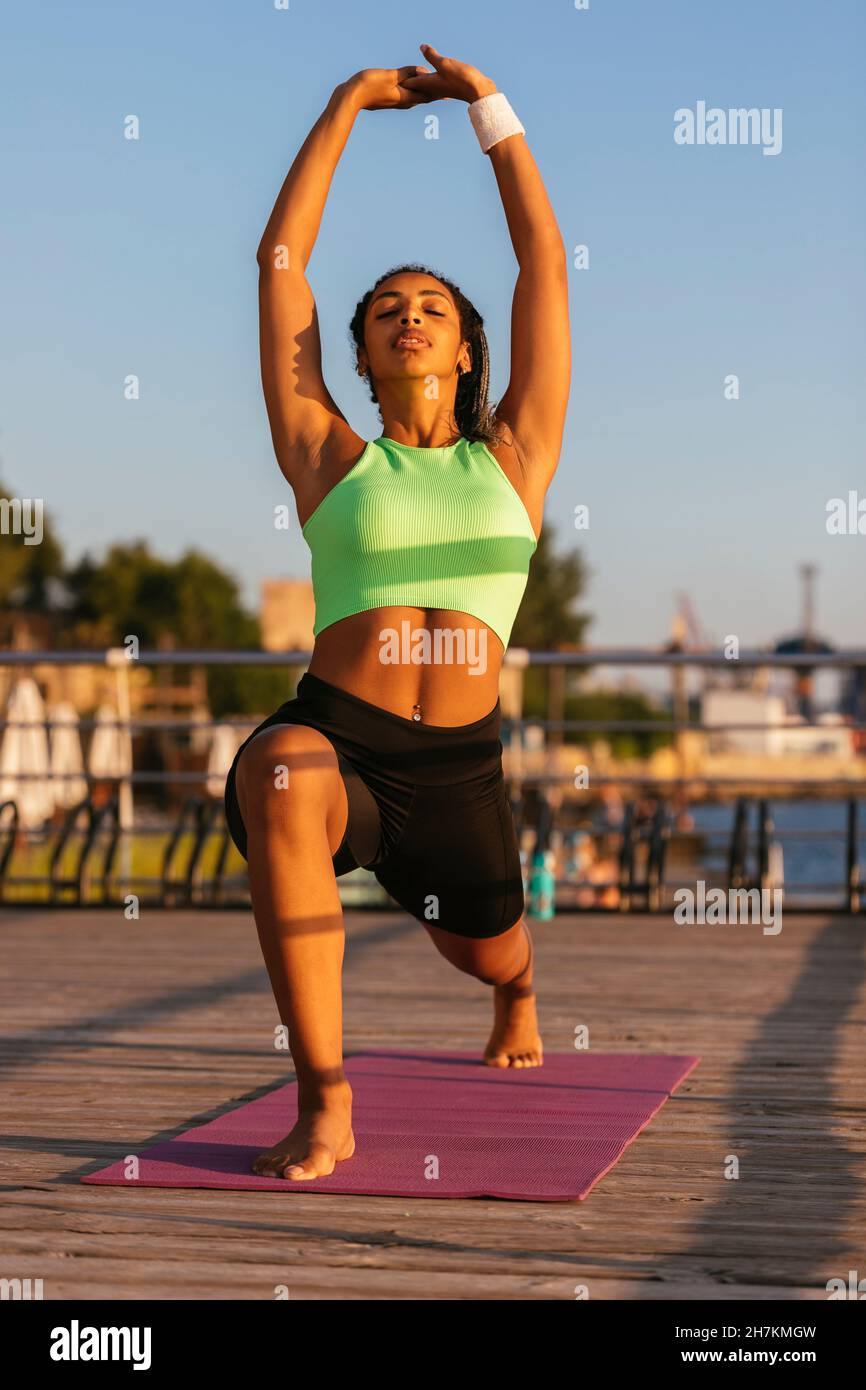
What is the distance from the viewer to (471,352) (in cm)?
279

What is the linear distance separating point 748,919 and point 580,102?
299cm

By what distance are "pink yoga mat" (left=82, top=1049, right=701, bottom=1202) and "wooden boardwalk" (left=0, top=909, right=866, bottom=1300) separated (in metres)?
0.04

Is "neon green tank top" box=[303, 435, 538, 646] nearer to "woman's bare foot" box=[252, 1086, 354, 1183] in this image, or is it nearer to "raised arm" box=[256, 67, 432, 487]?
"raised arm" box=[256, 67, 432, 487]

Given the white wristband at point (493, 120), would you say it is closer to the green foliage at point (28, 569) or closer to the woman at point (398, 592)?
the woman at point (398, 592)

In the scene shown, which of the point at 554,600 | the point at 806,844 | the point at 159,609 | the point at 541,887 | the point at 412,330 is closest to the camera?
the point at 412,330

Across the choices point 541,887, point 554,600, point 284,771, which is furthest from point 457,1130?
point 554,600

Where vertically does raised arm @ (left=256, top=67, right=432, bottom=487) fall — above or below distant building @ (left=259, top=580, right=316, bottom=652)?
above

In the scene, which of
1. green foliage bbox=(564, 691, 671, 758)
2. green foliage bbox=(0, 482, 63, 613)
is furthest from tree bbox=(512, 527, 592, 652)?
green foliage bbox=(0, 482, 63, 613)

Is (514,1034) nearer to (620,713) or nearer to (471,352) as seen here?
(471,352)

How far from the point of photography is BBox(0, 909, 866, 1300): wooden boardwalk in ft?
5.75

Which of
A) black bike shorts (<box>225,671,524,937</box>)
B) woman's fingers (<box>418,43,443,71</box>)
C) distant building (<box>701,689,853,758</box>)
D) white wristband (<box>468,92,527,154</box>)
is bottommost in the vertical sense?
distant building (<box>701,689,853,758</box>)

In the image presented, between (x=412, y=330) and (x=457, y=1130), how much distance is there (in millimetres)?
1237

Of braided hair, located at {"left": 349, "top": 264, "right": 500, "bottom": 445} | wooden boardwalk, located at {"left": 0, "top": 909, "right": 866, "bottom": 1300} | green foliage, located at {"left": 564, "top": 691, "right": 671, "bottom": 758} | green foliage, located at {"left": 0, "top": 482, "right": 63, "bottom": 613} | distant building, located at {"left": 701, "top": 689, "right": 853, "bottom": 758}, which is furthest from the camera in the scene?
distant building, located at {"left": 701, "top": 689, "right": 853, "bottom": 758}

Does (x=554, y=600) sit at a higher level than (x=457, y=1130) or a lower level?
lower
